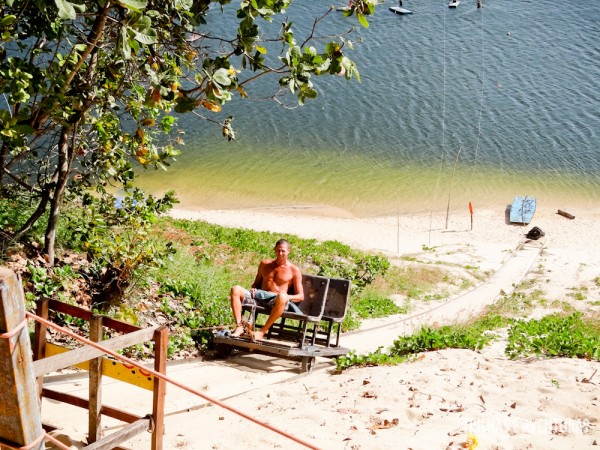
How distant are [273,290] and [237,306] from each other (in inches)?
26.9

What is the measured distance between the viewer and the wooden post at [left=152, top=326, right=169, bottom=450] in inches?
228

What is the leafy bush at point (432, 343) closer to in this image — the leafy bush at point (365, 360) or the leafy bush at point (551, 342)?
the leafy bush at point (365, 360)

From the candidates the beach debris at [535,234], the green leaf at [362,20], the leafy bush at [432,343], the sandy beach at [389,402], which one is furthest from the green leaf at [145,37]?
the beach debris at [535,234]

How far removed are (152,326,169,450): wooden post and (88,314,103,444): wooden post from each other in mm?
472

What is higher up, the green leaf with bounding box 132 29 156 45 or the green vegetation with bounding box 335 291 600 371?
the green leaf with bounding box 132 29 156 45

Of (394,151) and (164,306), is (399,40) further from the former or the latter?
(164,306)

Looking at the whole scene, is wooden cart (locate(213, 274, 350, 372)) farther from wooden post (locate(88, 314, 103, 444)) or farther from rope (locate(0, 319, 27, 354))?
rope (locate(0, 319, 27, 354))

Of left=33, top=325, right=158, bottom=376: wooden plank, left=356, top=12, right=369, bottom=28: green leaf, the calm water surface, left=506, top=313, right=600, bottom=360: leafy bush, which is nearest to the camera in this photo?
left=33, top=325, right=158, bottom=376: wooden plank

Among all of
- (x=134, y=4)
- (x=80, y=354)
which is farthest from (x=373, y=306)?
(x=134, y=4)

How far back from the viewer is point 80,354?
17.5 ft

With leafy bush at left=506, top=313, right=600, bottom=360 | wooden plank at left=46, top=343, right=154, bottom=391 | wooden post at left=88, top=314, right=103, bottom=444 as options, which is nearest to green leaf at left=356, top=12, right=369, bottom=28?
wooden post at left=88, top=314, right=103, bottom=444

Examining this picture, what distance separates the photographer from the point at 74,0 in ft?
21.5

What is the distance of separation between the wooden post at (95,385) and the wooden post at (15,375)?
168cm

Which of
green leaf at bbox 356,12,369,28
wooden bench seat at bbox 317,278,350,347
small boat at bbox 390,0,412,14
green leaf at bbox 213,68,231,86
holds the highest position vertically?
small boat at bbox 390,0,412,14
